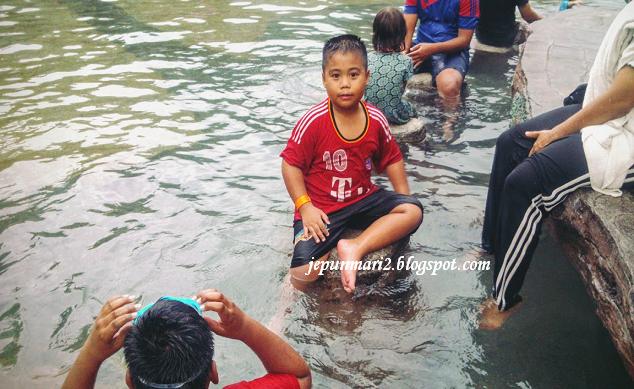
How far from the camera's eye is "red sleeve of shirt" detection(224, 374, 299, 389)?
6.70 ft

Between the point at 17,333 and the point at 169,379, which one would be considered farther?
the point at 17,333

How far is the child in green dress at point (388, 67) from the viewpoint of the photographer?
5168mm

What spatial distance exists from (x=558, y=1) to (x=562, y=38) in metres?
6.96

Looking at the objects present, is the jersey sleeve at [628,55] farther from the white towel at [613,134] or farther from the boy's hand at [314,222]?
the boy's hand at [314,222]

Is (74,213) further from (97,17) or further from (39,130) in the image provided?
(97,17)

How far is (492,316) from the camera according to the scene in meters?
3.31

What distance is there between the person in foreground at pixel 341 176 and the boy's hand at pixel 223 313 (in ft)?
4.10

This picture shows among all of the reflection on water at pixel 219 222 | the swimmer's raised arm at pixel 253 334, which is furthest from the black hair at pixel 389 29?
the swimmer's raised arm at pixel 253 334

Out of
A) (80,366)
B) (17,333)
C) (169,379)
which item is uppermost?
(169,379)

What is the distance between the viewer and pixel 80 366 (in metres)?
1.90

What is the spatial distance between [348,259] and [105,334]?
5.71 ft

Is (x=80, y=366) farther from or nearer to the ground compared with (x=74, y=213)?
farther from the ground

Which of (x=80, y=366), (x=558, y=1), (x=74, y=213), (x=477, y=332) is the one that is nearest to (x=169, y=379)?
(x=80, y=366)

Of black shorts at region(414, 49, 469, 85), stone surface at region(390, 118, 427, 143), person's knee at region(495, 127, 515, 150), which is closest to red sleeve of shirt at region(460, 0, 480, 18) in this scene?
black shorts at region(414, 49, 469, 85)
